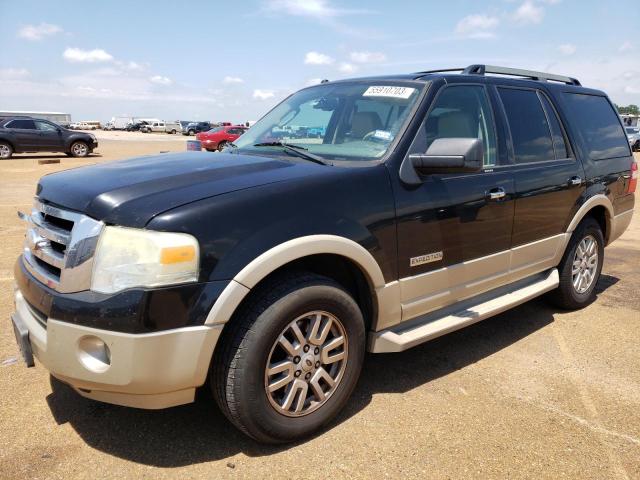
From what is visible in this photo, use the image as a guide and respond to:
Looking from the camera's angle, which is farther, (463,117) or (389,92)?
(463,117)

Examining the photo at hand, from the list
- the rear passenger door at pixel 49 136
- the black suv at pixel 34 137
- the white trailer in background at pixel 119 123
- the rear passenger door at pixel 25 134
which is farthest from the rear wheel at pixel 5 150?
the white trailer in background at pixel 119 123

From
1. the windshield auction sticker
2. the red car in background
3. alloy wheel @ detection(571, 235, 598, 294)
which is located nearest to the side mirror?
the windshield auction sticker

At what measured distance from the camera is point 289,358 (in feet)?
8.41

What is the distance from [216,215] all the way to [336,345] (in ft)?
3.21

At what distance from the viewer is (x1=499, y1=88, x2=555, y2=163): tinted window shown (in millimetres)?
3799

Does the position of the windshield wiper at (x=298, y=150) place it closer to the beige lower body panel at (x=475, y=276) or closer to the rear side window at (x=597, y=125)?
the beige lower body panel at (x=475, y=276)

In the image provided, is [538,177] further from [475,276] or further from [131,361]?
[131,361]

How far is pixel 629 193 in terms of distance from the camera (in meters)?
5.21

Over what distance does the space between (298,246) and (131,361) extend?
0.89m

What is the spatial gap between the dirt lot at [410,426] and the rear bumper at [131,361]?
0.41 metres

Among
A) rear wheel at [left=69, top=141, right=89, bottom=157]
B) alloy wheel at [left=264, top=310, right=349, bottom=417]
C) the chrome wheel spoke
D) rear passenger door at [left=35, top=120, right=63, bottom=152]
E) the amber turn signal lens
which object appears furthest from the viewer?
rear wheel at [left=69, top=141, right=89, bottom=157]

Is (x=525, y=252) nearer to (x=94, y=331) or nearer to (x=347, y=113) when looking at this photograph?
(x=347, y=113)

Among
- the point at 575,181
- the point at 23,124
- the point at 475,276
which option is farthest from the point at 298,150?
the point at 23,124

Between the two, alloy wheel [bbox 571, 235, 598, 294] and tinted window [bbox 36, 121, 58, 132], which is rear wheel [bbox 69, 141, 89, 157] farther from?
alloy wheel [bbox 571, 235, 598, 294]
